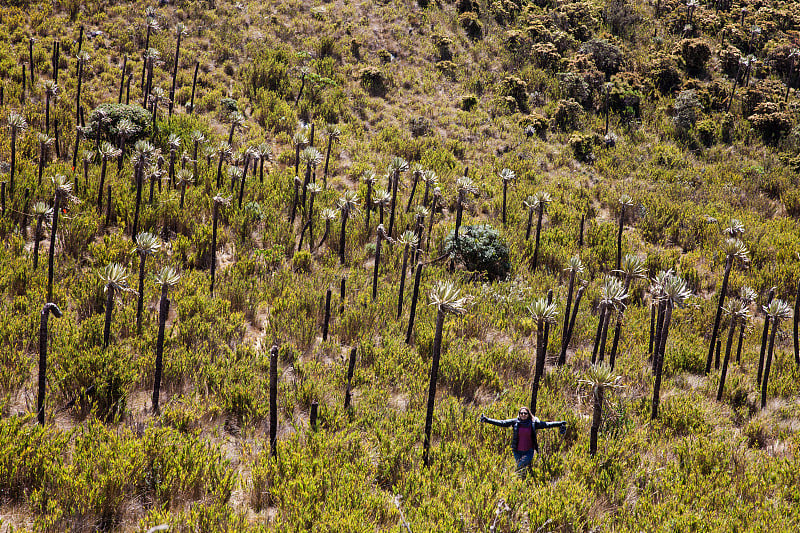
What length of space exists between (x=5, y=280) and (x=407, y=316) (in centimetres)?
922

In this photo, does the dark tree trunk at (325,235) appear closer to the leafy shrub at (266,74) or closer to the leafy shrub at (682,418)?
the leafy shrub at (682,418)

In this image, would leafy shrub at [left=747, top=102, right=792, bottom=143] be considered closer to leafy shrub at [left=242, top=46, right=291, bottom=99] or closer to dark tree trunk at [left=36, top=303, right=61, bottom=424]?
leafy shrub at [left=242, top=46, right=291, bottom=99]

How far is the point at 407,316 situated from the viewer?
12.7m

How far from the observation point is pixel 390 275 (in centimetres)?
1493

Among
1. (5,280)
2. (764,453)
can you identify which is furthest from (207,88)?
(764,453)

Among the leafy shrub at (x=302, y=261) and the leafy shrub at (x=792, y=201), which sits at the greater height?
the leafy shrub at (x=792, y=201)

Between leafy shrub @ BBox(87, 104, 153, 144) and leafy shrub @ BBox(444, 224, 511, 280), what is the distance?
536 inches

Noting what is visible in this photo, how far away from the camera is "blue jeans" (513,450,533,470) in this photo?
24.6 ft

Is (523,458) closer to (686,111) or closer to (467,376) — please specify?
(467,376)

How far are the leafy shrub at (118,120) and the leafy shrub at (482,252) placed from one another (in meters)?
13.6

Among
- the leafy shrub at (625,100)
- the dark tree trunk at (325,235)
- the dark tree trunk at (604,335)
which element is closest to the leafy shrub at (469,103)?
the leafy shrub at (625,100)

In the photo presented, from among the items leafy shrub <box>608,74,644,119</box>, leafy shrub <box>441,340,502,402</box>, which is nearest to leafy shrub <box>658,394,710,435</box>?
leafy shrub <box>441,340,502,402</box>

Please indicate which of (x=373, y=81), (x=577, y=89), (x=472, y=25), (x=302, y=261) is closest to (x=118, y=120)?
(x=302, y=261)

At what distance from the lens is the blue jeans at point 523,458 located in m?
7.49
